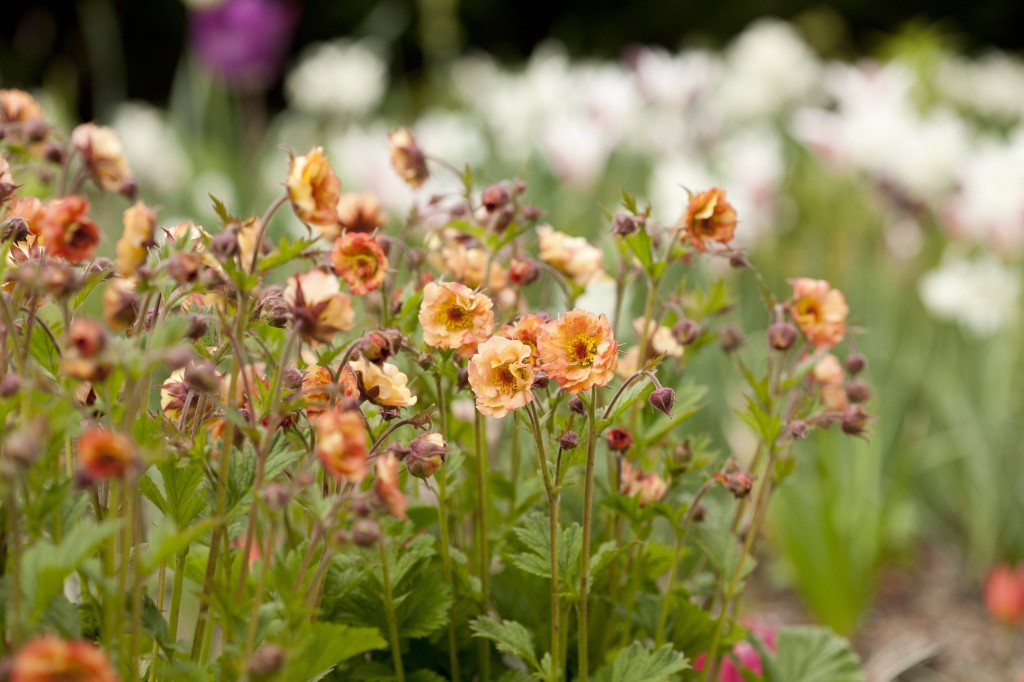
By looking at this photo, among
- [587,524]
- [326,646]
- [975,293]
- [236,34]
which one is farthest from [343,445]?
[236,34]

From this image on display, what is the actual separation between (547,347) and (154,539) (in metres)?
0.31

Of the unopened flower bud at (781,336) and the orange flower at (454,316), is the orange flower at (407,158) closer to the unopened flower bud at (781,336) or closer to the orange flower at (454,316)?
the orange flower at (454,316)

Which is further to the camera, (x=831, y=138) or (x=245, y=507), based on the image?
(x=831, y=138)

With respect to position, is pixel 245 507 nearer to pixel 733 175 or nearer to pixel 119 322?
pixel 119 322

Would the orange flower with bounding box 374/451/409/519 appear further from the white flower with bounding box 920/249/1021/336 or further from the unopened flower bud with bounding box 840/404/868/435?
the white flower with bounding box 920/249/1021/336

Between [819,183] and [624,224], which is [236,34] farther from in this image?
[624,224]

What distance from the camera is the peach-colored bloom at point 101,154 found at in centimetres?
111

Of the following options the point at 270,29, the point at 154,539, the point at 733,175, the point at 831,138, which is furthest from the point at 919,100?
the point at 154,539

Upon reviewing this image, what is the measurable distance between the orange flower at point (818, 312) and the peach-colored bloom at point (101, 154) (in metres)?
0.67

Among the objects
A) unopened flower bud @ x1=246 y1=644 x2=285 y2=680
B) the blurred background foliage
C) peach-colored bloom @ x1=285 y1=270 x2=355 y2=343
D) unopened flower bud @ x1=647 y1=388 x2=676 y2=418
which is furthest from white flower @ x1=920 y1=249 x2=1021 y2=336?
unopened flower bud @ x1=246 y1=644 x2=285 y2=680

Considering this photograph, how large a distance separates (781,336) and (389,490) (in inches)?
17.1

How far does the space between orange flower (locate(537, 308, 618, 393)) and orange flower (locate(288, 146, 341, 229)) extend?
188 mm

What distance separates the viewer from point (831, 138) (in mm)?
3057

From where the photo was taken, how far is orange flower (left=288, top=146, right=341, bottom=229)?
33.3 inches
